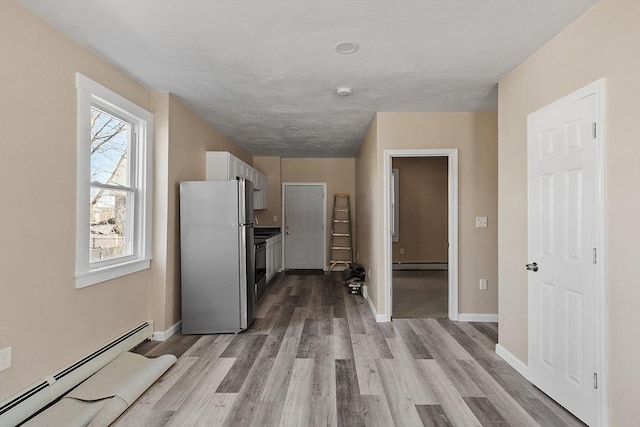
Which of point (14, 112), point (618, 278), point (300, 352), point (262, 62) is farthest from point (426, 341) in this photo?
point (14, 112)

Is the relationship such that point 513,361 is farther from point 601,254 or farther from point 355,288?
point 355,288

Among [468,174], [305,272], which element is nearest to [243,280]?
[468,174]

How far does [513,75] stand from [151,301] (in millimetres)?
3914

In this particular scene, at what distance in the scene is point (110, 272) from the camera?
2688mm

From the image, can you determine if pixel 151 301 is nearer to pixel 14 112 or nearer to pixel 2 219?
pixel 2 219

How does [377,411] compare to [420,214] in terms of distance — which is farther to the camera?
[420,214]

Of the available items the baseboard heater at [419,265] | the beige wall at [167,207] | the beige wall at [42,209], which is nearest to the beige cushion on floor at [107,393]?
the beige wall at [42,209]

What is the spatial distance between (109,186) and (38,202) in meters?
0.68

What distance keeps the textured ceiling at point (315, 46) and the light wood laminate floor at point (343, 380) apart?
2.44 m

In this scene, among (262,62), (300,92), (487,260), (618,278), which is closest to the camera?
(618,278)

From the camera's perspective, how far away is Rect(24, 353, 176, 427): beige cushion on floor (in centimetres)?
196

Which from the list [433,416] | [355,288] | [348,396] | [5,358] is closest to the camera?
[5,358]

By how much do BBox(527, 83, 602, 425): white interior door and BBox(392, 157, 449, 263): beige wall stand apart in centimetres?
474

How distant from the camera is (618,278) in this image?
1.75 m
